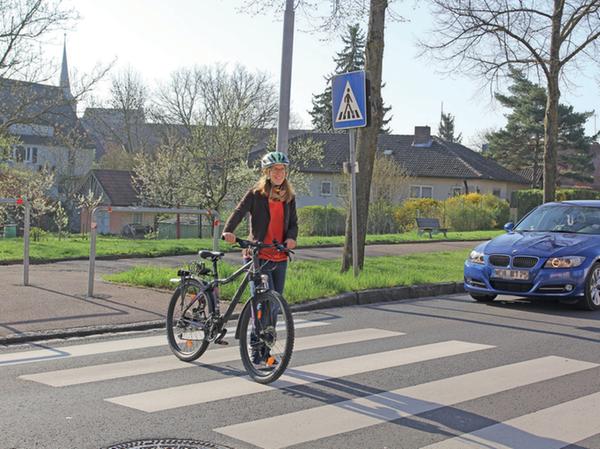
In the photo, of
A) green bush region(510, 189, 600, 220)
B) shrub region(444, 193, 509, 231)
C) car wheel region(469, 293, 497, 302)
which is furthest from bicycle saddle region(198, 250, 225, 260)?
green bush region(510, 189, 600, 220)

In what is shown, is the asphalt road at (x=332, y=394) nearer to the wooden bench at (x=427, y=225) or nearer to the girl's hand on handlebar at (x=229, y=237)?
the girl's hand on handlebar at (x=229, y=237)

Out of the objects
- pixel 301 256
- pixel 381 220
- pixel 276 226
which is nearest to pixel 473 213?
pixel 381 220

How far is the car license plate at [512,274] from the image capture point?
36.2 ft

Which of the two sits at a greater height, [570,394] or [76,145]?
[76,145]

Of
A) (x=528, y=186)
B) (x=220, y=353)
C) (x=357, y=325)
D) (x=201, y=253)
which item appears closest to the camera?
(x=201, y=253)

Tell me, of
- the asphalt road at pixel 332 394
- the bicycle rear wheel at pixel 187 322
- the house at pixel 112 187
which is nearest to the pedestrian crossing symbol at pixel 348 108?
the asphalt road at pixel 332 394

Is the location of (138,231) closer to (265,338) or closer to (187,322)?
(187,322)

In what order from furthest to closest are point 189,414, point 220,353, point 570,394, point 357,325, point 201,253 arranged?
point 357,325 → point 220,353 → point 201,253 → point 570,394 → point 189,414

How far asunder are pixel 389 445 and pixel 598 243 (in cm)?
765

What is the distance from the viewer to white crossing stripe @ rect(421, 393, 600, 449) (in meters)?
4.87

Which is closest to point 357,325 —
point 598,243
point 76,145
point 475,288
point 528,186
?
point 475,288

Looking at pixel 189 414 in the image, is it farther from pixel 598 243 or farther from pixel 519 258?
pixel 598 243

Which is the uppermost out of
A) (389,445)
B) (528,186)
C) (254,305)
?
(528,186)

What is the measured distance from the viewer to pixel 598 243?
37.4 ft
